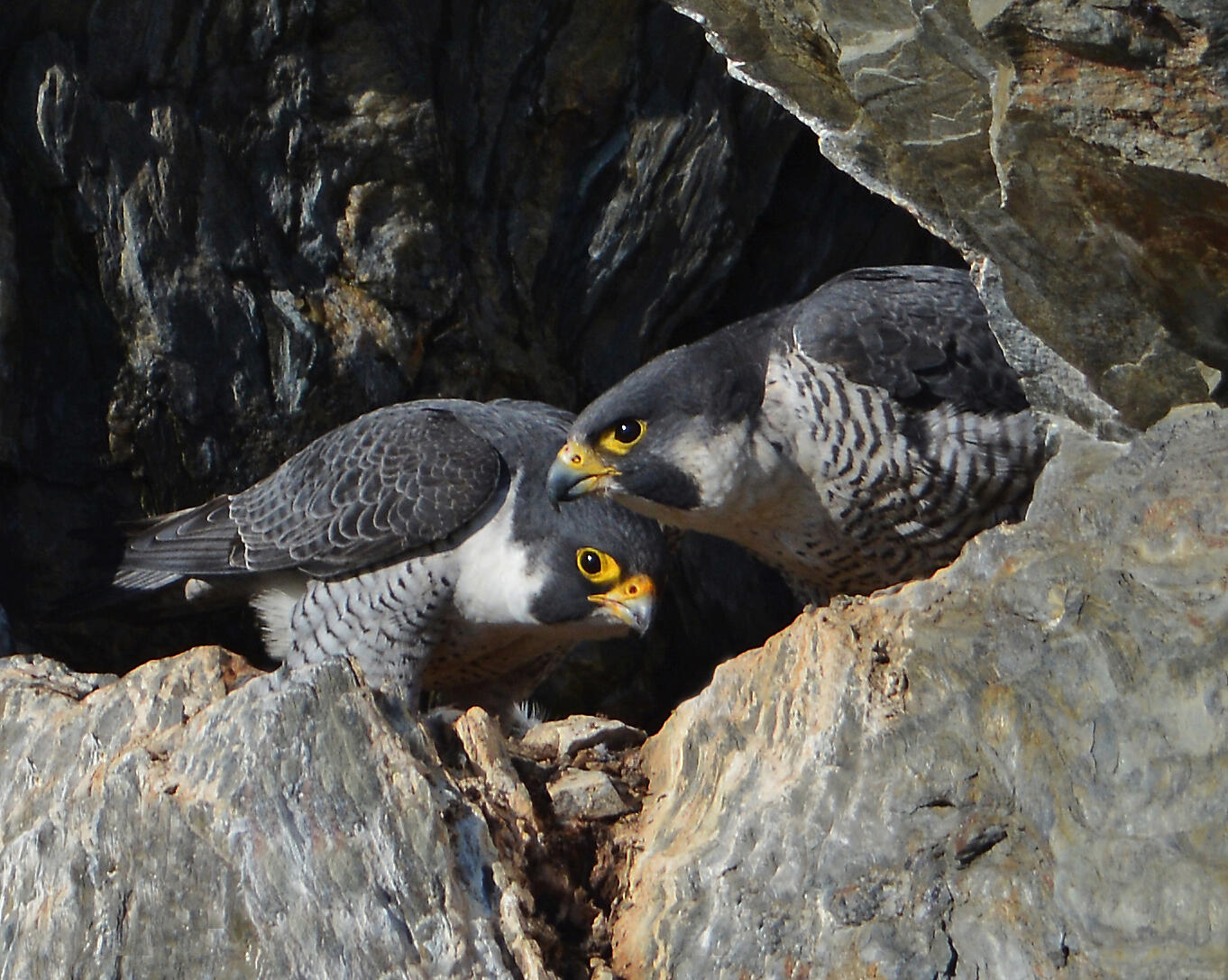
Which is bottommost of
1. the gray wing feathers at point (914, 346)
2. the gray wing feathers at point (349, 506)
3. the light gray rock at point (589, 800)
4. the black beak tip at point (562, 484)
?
the gray wing feathers at point (349, 506)

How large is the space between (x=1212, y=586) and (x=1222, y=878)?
541 millimetres

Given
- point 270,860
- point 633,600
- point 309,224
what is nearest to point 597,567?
point 633,600

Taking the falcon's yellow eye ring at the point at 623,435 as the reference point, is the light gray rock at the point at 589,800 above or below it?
below

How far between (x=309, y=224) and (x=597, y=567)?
2.12 meters

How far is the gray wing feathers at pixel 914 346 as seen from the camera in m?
4.09

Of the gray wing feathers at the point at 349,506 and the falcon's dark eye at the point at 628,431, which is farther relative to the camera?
the gray wing feathers at the point at 349,506

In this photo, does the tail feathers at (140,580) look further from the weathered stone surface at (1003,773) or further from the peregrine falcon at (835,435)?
the weathered stone surface at (1003,773)

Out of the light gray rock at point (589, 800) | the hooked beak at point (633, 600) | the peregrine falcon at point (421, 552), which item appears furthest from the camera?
the peregrine falcon at point (421, 552)

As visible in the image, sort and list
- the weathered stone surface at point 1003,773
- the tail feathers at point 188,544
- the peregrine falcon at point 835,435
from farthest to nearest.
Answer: the tail feathers at point 188,544, the peregrine falcon at point 835,435, the weathered stone surface at point 1003,773

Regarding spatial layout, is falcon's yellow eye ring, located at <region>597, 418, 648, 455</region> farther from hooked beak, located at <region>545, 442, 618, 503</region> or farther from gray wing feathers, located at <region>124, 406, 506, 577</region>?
gray wing feathers, located at <region>124, 406, 506, 577</region>

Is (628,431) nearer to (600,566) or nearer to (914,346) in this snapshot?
(600,566)

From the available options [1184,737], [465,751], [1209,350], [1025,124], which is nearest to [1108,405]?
[1209,350]

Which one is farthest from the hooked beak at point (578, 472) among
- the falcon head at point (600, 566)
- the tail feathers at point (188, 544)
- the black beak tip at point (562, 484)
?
the tail feathers at point (188, 544)

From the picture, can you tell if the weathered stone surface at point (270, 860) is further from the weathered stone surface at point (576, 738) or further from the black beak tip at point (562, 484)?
the black beak tip at point (562, 484)
